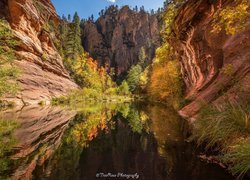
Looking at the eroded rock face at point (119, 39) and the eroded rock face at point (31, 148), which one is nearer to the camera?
the eroded rock face at point (31, 148)

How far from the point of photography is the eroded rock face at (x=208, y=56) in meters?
11.5

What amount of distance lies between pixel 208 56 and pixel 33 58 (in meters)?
25.5

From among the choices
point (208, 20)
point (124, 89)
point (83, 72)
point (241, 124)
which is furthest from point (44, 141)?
point (124, 89)

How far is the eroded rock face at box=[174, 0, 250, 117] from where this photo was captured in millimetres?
11461

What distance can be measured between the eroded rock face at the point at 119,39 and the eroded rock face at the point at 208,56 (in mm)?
86363

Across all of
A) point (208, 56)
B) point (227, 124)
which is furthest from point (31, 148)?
point (208, 56)

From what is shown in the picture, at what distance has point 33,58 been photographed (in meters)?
33.3

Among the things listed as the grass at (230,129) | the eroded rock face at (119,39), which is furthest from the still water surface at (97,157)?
the eroded rock face at (119,39)

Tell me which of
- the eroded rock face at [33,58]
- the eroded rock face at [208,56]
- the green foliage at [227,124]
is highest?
the eroded rock face at [33,58]

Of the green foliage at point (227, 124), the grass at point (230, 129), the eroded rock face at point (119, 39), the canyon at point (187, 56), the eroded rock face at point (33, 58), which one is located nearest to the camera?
the grass at point (230, 129)

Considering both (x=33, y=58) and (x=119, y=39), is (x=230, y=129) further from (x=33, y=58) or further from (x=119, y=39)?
(x=119, y=39)

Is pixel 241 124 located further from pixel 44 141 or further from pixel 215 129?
pixel 44 141

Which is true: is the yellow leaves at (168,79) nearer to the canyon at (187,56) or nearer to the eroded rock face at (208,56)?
the canyon at (187,56)

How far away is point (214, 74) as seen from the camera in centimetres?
1636
